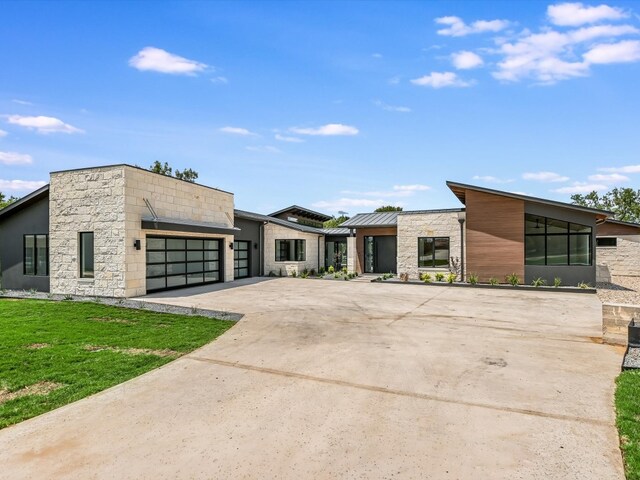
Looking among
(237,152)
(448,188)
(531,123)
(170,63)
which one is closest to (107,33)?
(170,63)

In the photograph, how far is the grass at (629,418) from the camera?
3.31 meters

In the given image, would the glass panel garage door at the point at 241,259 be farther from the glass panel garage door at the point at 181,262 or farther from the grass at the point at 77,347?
the grass at the point at 77,347

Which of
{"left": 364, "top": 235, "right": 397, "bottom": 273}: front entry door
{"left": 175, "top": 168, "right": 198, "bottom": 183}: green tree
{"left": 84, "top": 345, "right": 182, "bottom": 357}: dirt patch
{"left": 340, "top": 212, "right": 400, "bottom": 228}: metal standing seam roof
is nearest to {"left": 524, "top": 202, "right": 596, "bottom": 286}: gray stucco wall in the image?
{"left": 340, "top": 212, "right": 400, "bottom": 228}: metal standing seam roof

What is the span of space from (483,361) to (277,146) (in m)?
20.4

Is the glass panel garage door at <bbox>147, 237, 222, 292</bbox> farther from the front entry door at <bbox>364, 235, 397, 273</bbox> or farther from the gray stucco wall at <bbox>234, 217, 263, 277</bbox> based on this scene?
the front entry door at <bbox>364, 235, 397, 273</bbox>

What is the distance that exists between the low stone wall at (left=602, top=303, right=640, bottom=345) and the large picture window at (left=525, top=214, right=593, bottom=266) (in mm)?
11049

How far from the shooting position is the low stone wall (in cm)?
756

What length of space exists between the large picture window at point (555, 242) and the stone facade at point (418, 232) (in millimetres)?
3717

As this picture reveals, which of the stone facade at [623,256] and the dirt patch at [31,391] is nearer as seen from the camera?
the dirt patch at [31,391]

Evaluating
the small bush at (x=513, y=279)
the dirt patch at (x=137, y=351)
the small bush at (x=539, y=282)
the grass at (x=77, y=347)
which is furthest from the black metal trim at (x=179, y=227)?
the small bush at (x=539, y=282)

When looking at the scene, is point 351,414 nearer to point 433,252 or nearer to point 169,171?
point 433,252

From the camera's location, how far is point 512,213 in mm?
18094

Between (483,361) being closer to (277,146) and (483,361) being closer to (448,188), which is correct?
(448,188)

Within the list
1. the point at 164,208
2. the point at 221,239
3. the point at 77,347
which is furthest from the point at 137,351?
the point at 221,239
